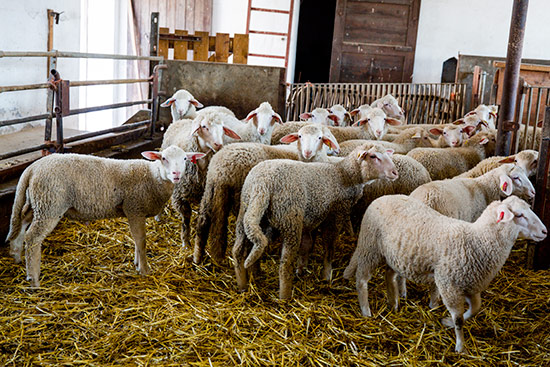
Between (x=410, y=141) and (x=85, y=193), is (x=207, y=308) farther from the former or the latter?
(x=410, y=141)

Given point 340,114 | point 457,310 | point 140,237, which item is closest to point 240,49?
point 340,114

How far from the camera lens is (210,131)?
539cm

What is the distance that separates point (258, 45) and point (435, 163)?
7.76m

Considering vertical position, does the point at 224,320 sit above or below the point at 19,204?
below

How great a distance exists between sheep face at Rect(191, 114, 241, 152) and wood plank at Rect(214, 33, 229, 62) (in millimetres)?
4378

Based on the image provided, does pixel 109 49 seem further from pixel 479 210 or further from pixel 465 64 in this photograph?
pixel 479 210

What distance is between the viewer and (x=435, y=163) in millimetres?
5785

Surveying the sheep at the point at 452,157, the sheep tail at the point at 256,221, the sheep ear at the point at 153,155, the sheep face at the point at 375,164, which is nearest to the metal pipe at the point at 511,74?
the sheep at the point at 452,157

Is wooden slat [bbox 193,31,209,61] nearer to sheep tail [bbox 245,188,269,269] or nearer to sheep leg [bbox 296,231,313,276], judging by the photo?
sheep leg [bbox 296,231,313,276]

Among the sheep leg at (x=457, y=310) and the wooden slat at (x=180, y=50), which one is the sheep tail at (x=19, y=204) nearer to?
the sheep leg at (x=457, y=310)

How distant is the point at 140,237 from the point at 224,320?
108 cm

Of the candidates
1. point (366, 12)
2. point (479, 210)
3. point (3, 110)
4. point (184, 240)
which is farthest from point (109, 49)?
point (479, 210)

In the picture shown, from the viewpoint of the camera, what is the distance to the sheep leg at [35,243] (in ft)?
14.0

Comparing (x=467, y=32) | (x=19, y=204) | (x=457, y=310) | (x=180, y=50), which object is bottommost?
(x=457, y=310)
